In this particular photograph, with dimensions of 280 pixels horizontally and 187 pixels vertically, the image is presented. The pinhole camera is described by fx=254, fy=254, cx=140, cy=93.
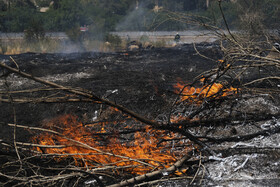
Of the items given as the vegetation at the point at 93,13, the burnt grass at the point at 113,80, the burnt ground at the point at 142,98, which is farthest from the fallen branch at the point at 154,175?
the vegetation at the point at 93,13

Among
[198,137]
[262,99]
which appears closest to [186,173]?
[198,137]

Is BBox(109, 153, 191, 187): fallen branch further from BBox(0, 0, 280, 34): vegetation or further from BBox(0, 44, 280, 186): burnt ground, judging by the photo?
BBox(0, 0, 280, 34): vegetation

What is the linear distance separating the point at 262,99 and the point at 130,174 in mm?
2177

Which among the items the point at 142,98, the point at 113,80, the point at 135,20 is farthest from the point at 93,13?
the point at 142,98

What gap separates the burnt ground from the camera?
Result: 2.75 meters

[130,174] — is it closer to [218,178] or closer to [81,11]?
[218,178]

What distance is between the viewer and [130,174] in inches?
119

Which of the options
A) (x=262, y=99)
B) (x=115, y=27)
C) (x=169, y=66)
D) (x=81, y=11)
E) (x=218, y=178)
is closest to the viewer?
(x=218, y=178)

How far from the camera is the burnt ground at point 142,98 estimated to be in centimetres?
275

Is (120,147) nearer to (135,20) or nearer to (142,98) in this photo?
(142,98)

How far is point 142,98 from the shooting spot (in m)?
4.18

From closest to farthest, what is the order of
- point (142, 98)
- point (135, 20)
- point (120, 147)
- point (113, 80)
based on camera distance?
1. point (120, 147)
2. point (142, 98)
3. point (113, 80)
4. point (135, 20)

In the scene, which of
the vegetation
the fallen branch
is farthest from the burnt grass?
the vegetation

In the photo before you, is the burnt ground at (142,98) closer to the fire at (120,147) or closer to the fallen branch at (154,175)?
the fallen branch at (154,175)
